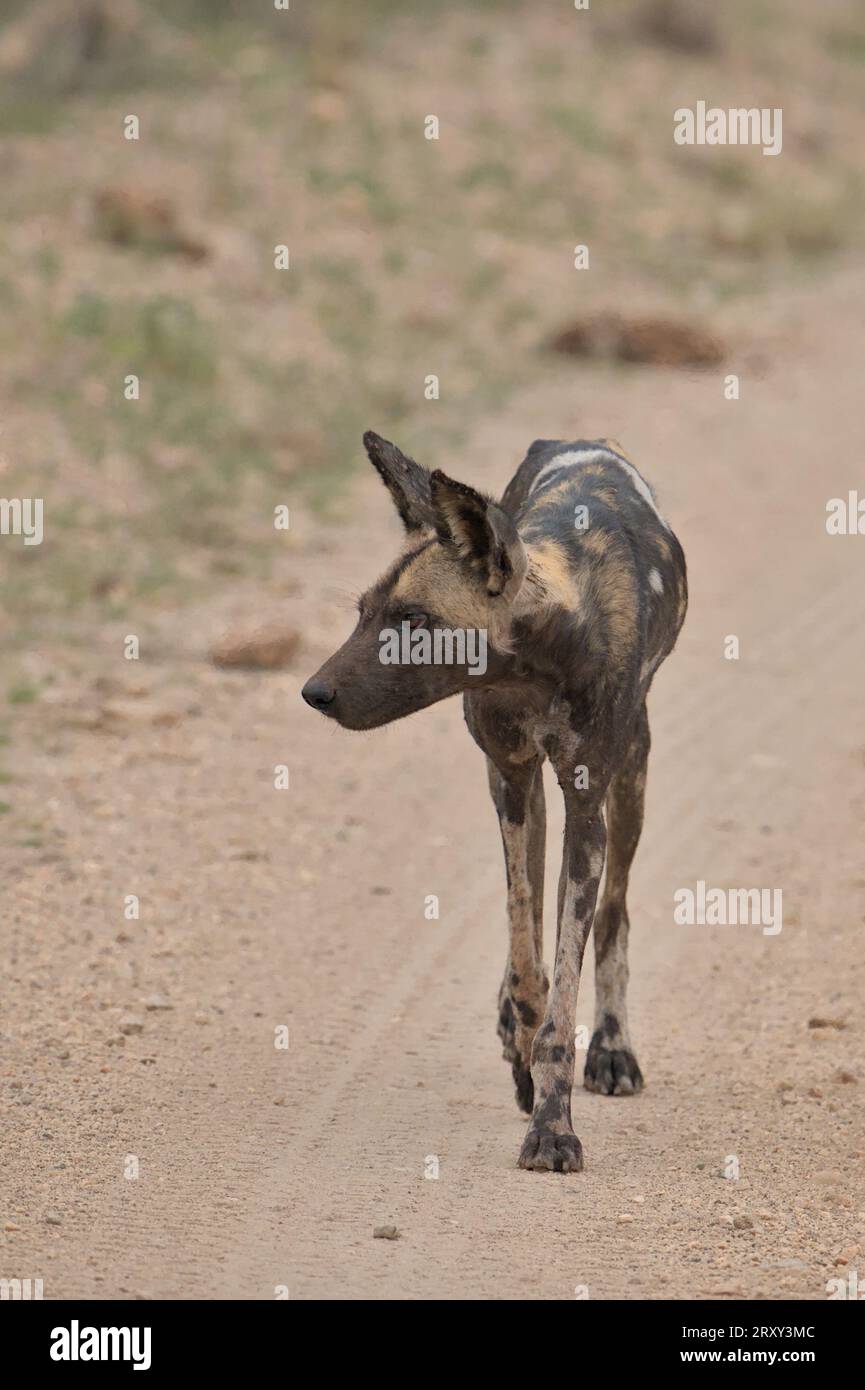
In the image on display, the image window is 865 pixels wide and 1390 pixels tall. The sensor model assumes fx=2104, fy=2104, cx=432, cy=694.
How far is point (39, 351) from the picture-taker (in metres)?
14.2

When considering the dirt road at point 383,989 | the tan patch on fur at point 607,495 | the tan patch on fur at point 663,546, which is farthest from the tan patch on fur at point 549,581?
the dirt road at point 383,989

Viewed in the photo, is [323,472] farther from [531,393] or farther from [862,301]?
[862,301]

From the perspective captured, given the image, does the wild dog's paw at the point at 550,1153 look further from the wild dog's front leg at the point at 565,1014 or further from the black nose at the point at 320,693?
the black nose at the point at 320,693

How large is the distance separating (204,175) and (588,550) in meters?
13.5

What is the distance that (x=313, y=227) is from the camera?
60.8 feet

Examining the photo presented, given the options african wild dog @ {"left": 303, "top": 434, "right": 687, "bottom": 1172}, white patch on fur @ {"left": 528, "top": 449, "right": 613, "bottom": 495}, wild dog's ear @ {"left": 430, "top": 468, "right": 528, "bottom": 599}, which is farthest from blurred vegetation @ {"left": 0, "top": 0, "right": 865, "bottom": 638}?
wild dog's ear @ {"left": 430, "top": 468, "right": 528, "bottom": 599}

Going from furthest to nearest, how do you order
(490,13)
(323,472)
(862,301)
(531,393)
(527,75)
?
(490,13), (527,75), (862,301), (531,393), (323,472)

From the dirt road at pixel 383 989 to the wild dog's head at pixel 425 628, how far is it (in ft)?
4.04

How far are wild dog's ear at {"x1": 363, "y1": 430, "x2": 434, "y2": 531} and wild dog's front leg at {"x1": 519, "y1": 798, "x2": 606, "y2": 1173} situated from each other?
91 cm

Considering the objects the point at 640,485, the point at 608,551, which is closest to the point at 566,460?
the point at 640,485

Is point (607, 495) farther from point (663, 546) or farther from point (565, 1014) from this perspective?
point (565, 1014)

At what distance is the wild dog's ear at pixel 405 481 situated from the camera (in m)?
5.51
